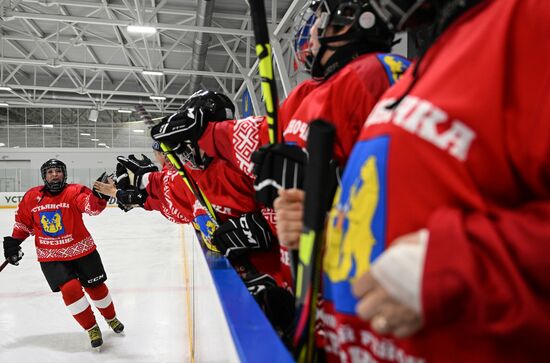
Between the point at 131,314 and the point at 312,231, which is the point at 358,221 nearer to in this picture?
the point at 312,231

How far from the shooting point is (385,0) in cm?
58

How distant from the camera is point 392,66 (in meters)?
0.85

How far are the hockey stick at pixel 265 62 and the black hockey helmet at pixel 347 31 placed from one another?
0.20 metres

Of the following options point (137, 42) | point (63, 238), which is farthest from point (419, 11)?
point (137, 42)

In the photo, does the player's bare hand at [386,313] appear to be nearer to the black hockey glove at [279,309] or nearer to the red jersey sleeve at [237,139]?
the black hockey glove at [279,309]

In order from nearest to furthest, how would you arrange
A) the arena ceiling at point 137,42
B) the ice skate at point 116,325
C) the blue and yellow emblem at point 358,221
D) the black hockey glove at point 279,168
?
the blue and yellow emblem at point 358,221
the black hockey glove at point 279,168
the ice skate at point 116,325
the arena ceiling at point 137,42

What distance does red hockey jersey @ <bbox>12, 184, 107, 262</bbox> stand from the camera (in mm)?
3400

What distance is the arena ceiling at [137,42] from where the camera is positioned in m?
6.71

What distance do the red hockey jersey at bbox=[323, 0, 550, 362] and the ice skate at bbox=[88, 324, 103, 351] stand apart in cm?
293

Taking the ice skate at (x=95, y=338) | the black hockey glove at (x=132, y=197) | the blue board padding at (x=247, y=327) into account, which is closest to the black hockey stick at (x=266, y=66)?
the blue board padding at (x=247, y=327)

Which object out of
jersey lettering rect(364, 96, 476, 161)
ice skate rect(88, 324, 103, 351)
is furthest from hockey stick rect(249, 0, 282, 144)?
ice skate rect(88, 324, 103, 351)

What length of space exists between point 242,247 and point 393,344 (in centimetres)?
109

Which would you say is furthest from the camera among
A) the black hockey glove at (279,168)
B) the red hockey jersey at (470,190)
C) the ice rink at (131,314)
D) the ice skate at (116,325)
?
the ice skate at (116,325)

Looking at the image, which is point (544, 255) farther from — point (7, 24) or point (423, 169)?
point (7, 24)
